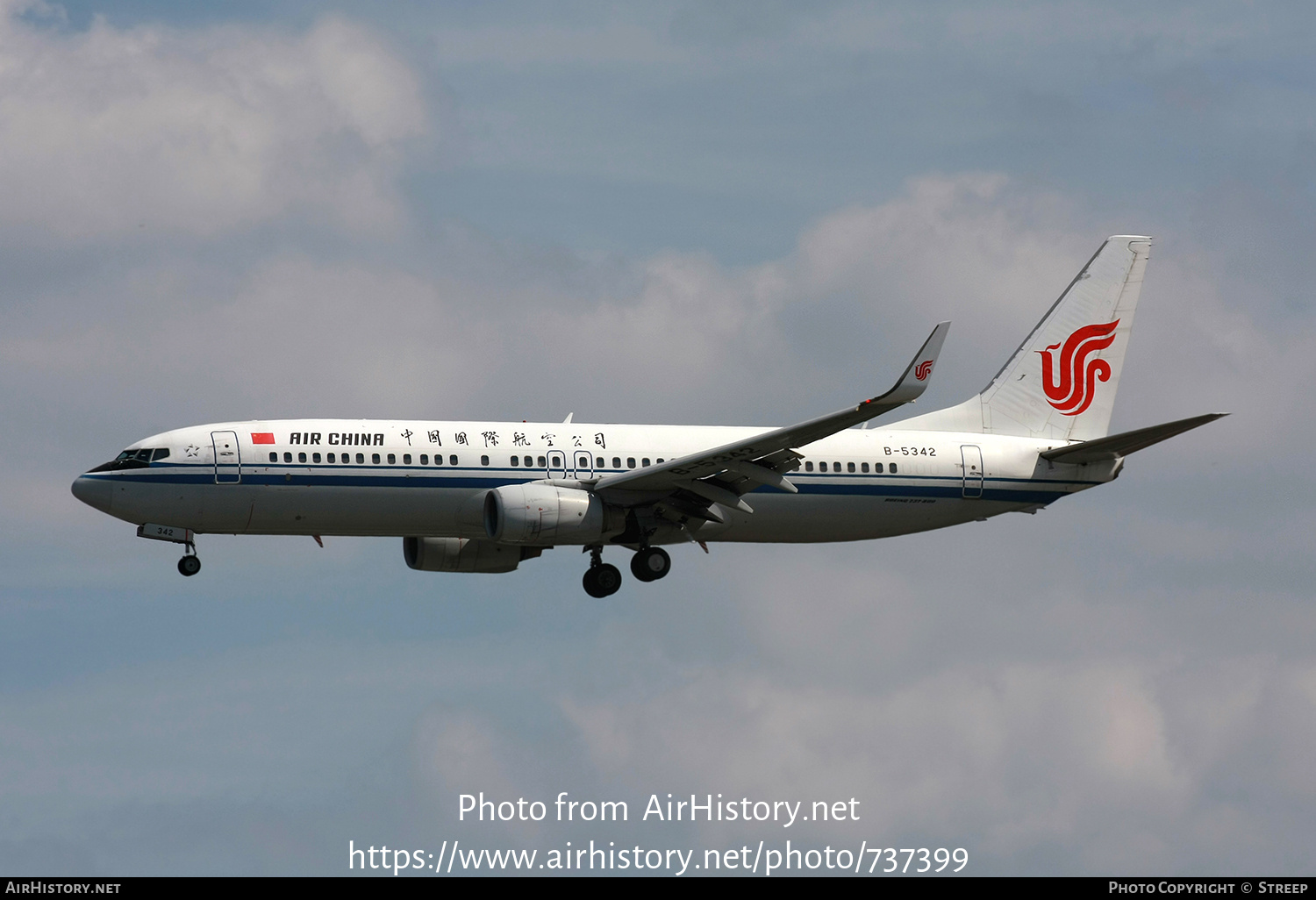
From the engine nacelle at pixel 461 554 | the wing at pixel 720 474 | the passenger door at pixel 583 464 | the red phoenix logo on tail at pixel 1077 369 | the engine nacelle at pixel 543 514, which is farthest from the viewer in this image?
the red phoenix logo on tail at pixel 1077 369

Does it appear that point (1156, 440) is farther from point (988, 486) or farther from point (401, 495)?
point (401, 495)

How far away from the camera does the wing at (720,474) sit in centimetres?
4781

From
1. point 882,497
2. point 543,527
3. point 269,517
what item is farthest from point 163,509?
point 882,497

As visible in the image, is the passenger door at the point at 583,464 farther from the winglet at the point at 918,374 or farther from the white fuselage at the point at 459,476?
the winglet at the point at 918,374

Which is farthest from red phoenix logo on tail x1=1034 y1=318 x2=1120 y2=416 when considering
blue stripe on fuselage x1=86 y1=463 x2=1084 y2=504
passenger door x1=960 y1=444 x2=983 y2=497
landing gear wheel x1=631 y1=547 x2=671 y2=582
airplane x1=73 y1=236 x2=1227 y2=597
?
landing gear wheel x1=631 y1=547 x2=671 y2=582

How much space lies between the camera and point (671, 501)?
170 feet

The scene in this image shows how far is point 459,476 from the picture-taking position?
50750mm

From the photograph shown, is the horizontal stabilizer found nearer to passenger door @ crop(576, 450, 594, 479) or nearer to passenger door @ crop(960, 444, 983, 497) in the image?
passenger door @ crop(960, 444, 983, 497)

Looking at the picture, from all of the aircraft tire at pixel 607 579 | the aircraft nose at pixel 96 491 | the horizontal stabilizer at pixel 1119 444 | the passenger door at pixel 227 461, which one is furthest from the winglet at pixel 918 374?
the aircraft nose at pixel 96 491

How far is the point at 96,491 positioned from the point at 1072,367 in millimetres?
31366

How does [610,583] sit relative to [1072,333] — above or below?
below

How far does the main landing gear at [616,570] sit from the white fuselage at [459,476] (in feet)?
2.41

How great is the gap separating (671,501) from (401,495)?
772cm

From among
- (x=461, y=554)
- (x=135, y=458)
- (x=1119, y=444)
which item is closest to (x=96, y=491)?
(x=135, y=458)
